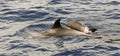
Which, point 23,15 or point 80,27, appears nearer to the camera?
point 80,27

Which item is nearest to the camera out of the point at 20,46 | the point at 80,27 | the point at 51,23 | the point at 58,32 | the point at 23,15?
the point at 20,46

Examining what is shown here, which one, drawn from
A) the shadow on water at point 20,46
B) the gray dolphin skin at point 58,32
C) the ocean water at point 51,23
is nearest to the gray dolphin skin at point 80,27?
the gray dolphin skin at point 58,32

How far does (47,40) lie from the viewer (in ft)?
45.3

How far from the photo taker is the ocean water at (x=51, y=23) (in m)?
12.5

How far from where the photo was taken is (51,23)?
16484mm

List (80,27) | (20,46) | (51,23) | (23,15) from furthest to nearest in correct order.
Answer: (23,15), (51,23), (80,27), (20,46)

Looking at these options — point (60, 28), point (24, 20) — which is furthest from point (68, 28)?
point (24, 20)

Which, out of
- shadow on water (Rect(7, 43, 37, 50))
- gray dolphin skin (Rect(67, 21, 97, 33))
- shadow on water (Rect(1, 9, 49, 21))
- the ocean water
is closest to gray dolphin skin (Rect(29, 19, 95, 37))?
gray dolphin skin (Rect(67, 21, 97, 33))

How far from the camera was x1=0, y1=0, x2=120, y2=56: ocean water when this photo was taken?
12.5 m

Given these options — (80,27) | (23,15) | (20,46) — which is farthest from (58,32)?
(23,15)

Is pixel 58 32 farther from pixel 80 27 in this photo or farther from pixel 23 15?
pixel 23 15

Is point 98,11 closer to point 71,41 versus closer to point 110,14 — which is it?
point 110,14

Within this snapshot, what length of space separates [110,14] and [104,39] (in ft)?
15.6

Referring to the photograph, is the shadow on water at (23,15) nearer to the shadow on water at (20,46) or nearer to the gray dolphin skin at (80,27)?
the gray dolphin skin at (80,27)
